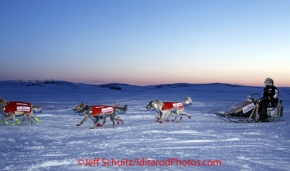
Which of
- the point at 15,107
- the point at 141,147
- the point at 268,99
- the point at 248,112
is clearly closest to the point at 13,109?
the point at 15,107

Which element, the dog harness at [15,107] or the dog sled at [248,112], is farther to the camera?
the dog sled at [248,112]

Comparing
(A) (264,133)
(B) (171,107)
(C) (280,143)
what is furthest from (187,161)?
(B) (171,107)

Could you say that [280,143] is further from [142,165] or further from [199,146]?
[142,165]

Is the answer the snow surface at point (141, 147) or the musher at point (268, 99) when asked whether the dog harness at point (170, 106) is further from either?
the musher at point (268, 99)

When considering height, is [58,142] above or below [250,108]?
below

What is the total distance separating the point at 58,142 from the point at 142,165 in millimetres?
2812

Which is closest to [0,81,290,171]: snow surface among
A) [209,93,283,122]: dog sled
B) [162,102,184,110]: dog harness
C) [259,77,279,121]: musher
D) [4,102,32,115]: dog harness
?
[4,102,32,115]: dog harness

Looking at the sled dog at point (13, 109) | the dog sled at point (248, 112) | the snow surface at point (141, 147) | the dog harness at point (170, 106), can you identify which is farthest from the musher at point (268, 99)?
the sled dog at point (13, 109)

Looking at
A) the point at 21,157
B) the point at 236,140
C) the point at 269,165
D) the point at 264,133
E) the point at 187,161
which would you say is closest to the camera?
the point at 269,165

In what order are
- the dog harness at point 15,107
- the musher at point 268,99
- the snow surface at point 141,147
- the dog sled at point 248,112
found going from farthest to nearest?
1. the musher at point 268,99
2. the dog sled at point 248,112
3. the dog harness at point 15,107
4. the snow surface at point 141,147

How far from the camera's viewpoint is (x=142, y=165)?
4.46m

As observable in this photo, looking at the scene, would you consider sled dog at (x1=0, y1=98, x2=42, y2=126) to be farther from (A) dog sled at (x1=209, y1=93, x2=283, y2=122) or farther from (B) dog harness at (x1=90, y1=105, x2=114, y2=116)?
(A) dog sled at (x1=209, y1=93, x2=283, y2=122)

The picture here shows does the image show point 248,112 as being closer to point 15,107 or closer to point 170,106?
point 170,106

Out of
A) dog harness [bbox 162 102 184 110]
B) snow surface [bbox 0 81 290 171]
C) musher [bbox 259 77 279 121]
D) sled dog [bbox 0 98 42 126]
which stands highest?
musher [bbox 259 77 279 121]
